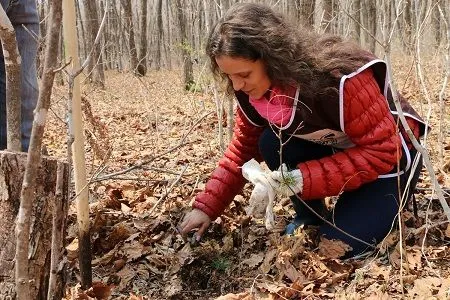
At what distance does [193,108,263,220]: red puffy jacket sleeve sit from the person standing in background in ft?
2.55

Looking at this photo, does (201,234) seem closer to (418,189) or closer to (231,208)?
(231,208)

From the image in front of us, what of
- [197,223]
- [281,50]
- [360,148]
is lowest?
[197,223]

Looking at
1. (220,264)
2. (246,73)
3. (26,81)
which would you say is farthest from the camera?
(26,81)

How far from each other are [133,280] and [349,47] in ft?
3.94

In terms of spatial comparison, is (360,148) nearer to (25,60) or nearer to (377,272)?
(377,272)

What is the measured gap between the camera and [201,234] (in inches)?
82.2

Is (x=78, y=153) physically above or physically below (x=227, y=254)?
above

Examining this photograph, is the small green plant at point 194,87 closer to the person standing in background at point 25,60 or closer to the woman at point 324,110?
the person standing in background at point 25,60

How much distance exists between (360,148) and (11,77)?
1.21m

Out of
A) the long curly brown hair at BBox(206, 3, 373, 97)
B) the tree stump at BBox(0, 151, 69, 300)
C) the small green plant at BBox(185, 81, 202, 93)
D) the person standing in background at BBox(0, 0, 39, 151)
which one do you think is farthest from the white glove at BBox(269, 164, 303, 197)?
the small green plant at BBox(185, 81, 202, 93)

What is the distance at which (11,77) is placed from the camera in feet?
3.86

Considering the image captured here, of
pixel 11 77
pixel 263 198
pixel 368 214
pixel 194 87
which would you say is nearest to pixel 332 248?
pixel 368 214

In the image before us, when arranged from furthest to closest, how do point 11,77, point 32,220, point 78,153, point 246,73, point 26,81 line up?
point 26,81 < point 246,73 < point 78,153 < point 32,220 < point 11,77

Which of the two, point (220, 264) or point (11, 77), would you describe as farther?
point (220, 264)
